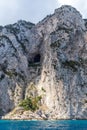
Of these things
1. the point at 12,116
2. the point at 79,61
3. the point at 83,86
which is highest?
the point at 79,61

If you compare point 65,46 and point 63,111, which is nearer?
point 63,111

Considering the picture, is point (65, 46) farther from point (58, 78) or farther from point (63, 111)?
point (63, 111)

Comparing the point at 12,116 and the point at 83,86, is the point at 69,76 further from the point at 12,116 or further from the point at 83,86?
the point at 12,116

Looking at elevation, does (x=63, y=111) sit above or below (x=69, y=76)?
below

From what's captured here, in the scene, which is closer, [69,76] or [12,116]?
[12,116]

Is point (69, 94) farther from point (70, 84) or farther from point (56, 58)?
point (56, 58)

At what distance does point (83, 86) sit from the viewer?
188625mm

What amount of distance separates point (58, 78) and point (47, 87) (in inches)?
361

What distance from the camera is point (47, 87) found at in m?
195

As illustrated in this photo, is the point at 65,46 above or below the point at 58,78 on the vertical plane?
above

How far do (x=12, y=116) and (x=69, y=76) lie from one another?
120ft

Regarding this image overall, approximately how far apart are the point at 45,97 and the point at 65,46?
1185 inches

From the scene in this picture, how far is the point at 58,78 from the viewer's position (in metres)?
190

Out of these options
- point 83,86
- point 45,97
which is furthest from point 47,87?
point 83,86
